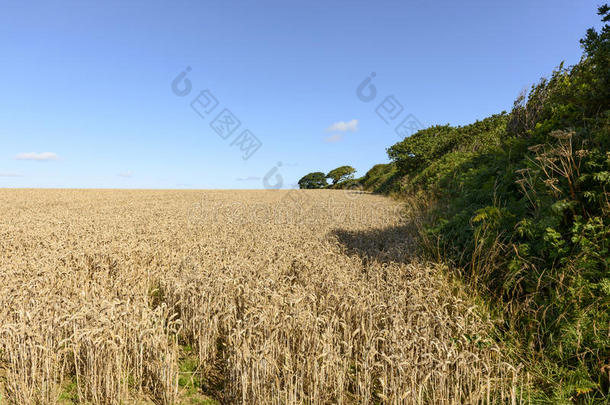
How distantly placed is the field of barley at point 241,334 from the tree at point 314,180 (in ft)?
291

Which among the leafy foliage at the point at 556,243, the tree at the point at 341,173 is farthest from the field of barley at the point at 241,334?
the tree at the point at 341,173

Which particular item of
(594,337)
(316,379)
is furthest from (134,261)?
(594,337)

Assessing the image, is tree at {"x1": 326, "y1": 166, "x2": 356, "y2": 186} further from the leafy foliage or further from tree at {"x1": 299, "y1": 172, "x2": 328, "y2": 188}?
the leafy foliage

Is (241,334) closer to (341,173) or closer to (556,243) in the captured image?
(556,243)

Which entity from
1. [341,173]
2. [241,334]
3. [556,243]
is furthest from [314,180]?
[241,334]

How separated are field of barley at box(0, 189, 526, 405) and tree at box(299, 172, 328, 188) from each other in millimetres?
88594

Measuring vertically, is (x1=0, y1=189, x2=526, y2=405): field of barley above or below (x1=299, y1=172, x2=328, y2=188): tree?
below

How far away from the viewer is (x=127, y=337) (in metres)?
3.74

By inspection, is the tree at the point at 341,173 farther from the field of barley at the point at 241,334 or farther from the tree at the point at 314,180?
the field of barley at the point at 241,334

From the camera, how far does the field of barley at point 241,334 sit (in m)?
3.19

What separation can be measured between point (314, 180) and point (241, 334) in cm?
9469

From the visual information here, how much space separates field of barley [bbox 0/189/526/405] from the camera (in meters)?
3.19

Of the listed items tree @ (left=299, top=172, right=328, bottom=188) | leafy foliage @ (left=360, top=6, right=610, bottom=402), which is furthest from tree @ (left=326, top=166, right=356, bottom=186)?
leafy foliage @ (left=360, top=6, right=610, bottom=402)

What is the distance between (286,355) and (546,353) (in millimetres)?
3179
